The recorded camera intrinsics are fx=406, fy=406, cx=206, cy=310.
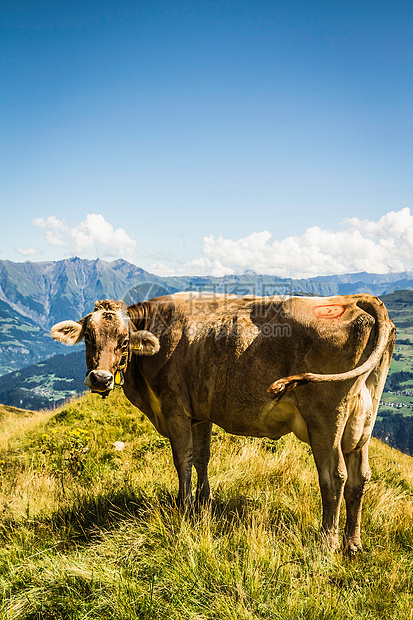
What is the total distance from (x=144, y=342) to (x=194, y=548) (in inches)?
96.9

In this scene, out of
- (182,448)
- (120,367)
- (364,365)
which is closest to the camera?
(364,365)

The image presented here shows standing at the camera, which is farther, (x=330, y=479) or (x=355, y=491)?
(x=355, y=491)

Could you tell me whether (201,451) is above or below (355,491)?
below

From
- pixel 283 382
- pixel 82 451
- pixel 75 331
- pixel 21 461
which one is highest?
pixel 75 331

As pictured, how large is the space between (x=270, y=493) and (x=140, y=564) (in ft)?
8.18

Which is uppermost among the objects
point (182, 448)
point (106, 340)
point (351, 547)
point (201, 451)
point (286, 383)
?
point (106, 340)

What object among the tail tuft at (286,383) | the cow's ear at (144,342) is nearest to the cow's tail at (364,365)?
the tail tuft at (286,383)

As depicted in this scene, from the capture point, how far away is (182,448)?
553cm

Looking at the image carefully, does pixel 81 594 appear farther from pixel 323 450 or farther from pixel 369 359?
pixel 369 359

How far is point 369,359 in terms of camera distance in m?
4.11

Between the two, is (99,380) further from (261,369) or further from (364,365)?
(364,365)

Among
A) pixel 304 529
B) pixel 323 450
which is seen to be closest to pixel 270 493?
pixel 304 529

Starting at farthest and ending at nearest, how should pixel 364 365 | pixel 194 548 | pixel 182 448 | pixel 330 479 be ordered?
pixel 182 448 < pixel 330 479 < pixel 194 548 < pixel 364 365

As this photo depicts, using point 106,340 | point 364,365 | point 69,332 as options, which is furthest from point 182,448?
point 364,365
